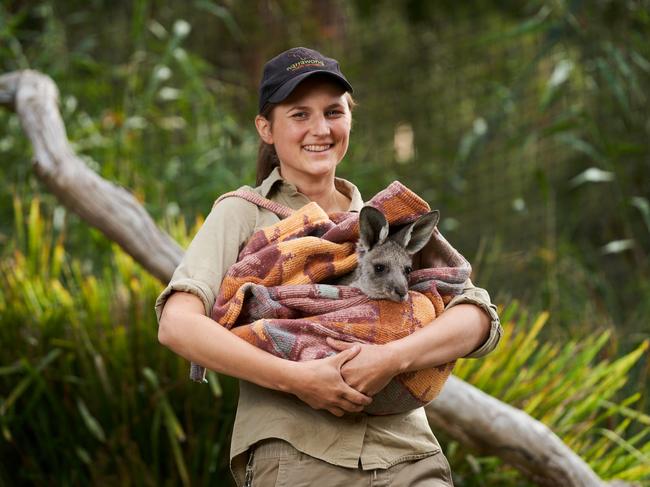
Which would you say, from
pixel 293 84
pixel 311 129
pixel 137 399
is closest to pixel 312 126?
pixel 311 129

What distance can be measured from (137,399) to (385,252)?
7.41 feet

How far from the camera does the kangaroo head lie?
88.2 inches

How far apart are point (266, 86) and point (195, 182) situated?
3.51 meters

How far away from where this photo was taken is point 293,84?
2.42 m

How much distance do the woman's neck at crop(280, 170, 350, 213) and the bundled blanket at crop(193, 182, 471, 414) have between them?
20cm

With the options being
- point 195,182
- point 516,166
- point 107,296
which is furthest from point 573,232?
point 107,296

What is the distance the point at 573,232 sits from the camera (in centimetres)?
855

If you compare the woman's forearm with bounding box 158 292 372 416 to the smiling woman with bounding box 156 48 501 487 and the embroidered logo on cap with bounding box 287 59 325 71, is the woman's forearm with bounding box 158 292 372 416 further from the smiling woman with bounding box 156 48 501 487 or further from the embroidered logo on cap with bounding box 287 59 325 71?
the embroidered logo on cap with bounding box 287 59 325 71

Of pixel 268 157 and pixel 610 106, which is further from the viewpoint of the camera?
pixel 610 106

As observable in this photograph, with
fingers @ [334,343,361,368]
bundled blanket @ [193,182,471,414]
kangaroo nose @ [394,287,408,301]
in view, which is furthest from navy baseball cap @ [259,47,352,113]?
fingers @ [334,343,361,368]

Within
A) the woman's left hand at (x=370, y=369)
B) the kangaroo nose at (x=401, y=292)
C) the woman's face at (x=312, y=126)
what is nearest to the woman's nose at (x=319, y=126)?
the woman's face at (x=312, y=126)

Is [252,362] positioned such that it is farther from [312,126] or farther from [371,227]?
[312,126]

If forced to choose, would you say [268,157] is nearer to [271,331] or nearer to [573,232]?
[271,331]

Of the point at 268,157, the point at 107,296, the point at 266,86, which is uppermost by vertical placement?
the point at 266,86
